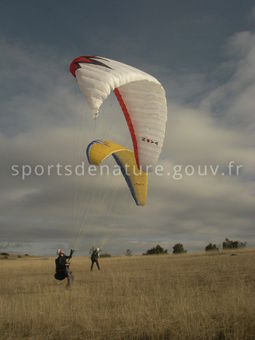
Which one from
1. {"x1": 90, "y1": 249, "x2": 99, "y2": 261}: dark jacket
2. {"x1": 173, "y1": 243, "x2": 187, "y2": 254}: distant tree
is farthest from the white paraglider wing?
{"x1": 173, "y1": 243, "x2": 187, "y2": 254}: distant tree

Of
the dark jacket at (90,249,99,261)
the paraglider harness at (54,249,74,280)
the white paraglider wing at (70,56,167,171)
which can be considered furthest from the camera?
the dark jacket at (90,249,99,261)

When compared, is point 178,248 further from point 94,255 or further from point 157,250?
point 94,255

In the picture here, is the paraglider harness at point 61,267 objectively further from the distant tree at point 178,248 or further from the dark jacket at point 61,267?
the distant tree at point 178,248

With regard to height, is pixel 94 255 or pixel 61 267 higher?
pixel 61 267

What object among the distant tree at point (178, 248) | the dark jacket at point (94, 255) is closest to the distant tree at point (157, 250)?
the distant tree at point (178, 248)

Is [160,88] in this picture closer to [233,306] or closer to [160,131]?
[160,131]

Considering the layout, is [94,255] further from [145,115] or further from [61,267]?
[145,115]

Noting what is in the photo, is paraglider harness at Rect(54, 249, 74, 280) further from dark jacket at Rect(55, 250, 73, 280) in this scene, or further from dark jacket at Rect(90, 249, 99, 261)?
dark jacket at Rect(90, 249, 99, 261)

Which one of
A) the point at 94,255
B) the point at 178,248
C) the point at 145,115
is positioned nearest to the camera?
the point at 145,115

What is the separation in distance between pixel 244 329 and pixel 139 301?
4.22 metres

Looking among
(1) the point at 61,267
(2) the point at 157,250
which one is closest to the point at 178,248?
(2) the point at 157,250

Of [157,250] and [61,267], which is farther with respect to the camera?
[157,250]

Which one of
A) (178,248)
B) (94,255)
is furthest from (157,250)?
(94,255)

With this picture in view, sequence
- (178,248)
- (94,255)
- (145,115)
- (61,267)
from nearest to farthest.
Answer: (145,115) → (61,267) → (94,255) → (178,248)
